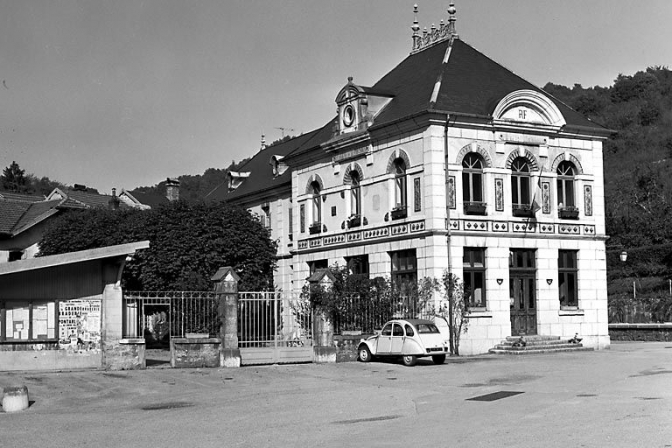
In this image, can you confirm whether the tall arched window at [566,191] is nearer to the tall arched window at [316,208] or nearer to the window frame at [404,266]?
the window frame at [404,266]

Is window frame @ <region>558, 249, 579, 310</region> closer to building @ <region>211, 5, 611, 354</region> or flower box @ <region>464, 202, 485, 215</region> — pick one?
building @ <region>211, 5, 611, 354</region>

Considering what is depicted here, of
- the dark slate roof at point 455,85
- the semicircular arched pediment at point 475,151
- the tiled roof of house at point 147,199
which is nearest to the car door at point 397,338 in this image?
the semicircular arched pediment at point 475,151

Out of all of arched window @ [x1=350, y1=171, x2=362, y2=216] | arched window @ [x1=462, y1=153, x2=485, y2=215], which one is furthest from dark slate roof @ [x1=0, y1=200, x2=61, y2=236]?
arched window @ [x1=462, y1=153, x2=485, y2=215]

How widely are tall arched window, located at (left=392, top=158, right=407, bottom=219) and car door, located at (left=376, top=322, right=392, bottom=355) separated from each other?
8.38 metres

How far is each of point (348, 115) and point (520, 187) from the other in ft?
26.9

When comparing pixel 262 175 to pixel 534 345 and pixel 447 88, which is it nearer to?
pixel 447 88

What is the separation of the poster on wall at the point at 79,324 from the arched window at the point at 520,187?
57.4 ft

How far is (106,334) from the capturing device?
2686 cm

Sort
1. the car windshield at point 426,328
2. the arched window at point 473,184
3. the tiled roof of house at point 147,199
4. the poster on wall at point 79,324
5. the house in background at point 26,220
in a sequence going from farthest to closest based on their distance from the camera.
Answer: the tiled roof of house at point 147,199
the house in background at point 26,220
the arched window at point 473,184
the car windshield at point 426,328
the poster on wall at point 79,324

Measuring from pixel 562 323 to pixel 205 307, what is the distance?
51.5 ft

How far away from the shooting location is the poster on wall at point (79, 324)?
26.9 meters

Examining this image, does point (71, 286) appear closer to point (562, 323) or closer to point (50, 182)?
point (562, 323)

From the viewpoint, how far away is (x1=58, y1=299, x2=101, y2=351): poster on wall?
2689 cm

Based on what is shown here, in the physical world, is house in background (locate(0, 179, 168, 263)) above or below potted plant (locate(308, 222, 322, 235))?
above
